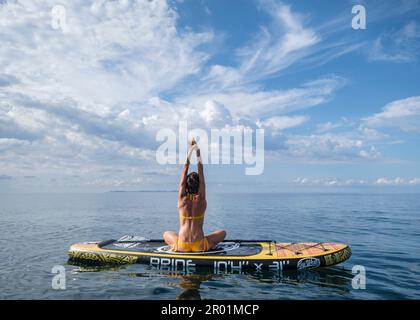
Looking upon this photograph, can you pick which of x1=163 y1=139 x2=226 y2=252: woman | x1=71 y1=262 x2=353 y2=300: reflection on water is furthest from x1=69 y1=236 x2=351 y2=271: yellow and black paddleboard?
x1=163 y1=139 x2=226 y2=252: woman

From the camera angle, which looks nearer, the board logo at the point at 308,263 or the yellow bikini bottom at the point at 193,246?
the board logo at the point at 308,263

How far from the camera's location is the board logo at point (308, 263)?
12.6 meters

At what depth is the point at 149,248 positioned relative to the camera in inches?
583

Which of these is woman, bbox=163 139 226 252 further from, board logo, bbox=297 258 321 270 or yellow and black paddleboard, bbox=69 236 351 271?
board logo, bbox=297 258 321 270

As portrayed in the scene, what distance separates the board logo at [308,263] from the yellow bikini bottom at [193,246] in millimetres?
3916

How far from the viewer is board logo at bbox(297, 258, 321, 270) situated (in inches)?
494

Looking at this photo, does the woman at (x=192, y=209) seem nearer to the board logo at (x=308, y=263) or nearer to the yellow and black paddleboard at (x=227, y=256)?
the yellow and black paddleboard at (x=227, y=256)

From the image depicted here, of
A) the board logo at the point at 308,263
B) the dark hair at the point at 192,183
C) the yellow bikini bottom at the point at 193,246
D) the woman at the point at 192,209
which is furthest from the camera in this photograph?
the yellow bikini bottom at the point at 193,246

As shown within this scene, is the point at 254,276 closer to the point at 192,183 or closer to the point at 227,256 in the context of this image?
the point at 227,256

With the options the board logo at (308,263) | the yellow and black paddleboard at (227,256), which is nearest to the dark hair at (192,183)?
the yellow and black paddleboard at (227,256)

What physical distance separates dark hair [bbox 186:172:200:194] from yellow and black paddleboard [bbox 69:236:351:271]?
283cm
